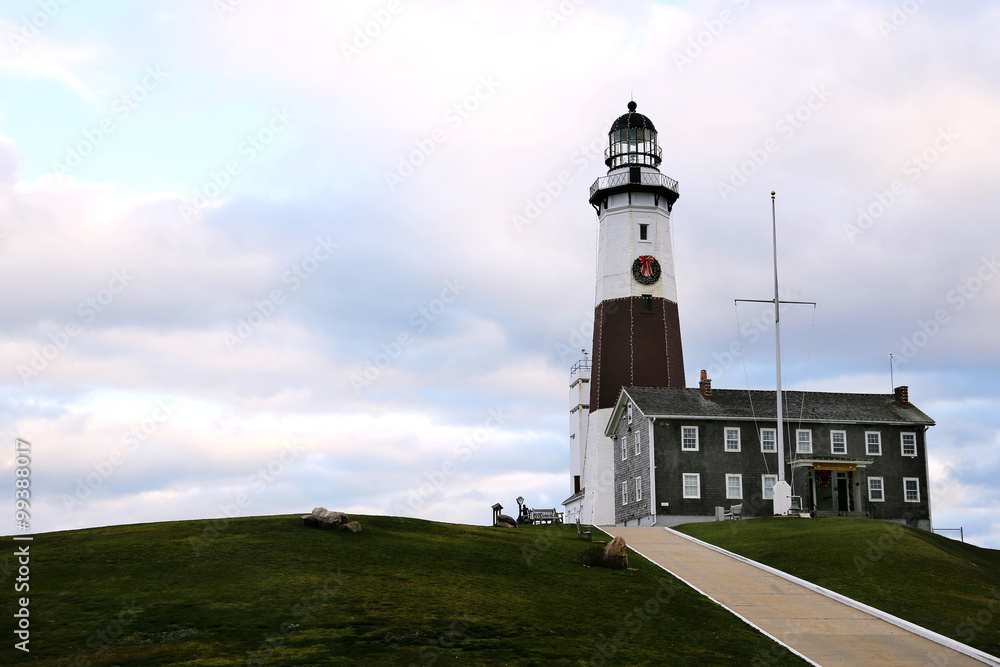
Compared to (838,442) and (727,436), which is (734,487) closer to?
(727,436)

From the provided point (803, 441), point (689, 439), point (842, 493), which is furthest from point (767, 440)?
point (842, 493)

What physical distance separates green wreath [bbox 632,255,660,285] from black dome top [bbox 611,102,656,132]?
9.46m

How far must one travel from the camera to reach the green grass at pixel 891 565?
28.0 m

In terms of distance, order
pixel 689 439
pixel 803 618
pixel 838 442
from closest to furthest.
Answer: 1. pixel 803 618
2. pixel 689 439
3. pixel 838 442

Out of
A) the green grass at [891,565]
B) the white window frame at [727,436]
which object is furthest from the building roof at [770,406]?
the green grass at [891,565]

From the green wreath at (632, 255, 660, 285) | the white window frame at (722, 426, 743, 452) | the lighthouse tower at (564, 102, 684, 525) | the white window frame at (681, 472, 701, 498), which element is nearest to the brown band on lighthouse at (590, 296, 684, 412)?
the lighthouse tower at (564, 102, 684, 525)

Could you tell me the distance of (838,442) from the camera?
2147 inches

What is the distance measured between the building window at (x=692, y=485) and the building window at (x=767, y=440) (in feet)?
13.4

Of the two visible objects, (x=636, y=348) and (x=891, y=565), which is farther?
(x=636, y=348)

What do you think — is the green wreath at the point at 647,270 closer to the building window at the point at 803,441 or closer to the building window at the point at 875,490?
the building window at the point at 803,441

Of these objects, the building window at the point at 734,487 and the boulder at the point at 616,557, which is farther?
the building window at the point at 734,487

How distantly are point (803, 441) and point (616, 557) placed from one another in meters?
25.5

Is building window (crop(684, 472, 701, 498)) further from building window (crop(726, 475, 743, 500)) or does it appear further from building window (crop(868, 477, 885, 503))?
building window (crop(868, 477, 885, 503))

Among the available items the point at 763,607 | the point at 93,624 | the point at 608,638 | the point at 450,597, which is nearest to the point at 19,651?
the point at 93,624
